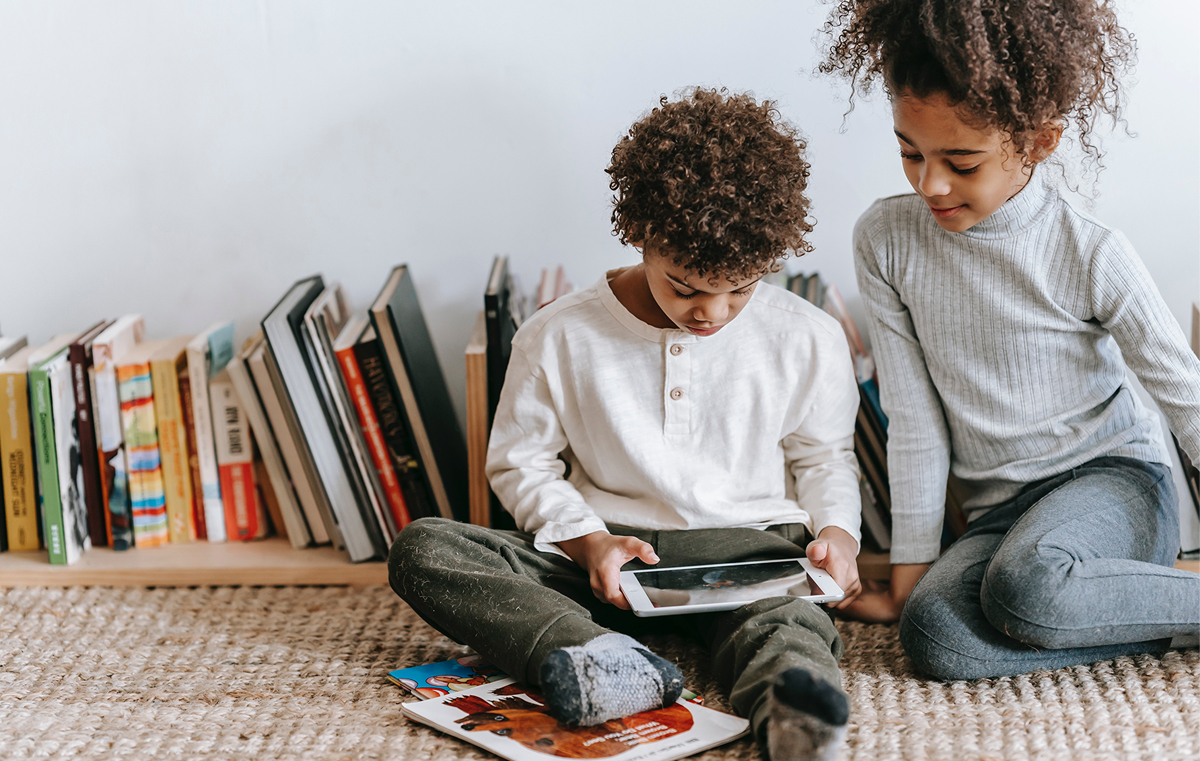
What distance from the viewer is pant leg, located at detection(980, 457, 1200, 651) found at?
0.79 meters

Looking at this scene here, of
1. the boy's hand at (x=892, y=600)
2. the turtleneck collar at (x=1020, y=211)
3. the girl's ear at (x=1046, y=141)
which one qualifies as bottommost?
the boy's hand at (x=892, y=600)

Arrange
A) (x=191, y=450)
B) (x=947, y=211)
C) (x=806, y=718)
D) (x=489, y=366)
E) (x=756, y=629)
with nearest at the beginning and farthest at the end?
(x=806, y=718)
(x=756, y=629)
(x=947, y=211)
(x=489, y=366)
(x=191, y=450)

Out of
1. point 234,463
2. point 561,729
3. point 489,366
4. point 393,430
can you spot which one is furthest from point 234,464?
point 561,729

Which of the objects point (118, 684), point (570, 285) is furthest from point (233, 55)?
point (118, 684)

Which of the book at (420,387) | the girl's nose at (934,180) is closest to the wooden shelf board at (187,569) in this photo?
the book at (420,387)

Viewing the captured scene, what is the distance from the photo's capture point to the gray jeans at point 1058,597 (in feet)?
2.61

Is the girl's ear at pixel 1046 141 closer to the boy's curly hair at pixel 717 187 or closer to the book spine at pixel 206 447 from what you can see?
the boy's curly hair at pixel 717 187

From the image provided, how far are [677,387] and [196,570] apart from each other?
59 cm

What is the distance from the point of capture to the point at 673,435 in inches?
37.1

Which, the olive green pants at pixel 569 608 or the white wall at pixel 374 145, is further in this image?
the white wall at pixel 374 145

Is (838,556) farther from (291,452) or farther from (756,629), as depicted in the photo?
(291,452)

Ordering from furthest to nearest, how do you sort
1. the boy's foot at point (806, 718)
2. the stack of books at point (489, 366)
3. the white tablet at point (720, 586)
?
the stack of books at point (489, 366), the white tablet at point (720, 586), the boy's foot at point (806, 718)

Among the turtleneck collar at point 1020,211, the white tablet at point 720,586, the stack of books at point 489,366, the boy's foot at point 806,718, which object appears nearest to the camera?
the boy's foot at point 806,718

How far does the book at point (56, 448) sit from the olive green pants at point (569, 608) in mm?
480
